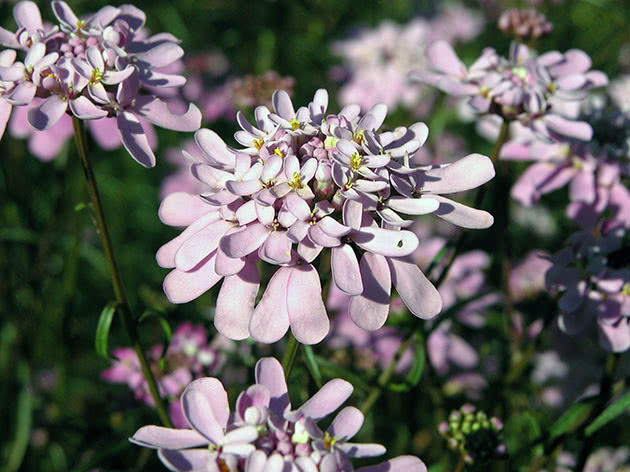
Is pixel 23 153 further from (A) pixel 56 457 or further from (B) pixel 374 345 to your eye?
(B) pixel 374 345

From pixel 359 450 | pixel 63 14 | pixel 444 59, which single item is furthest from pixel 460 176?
Answer: pixel 63 14

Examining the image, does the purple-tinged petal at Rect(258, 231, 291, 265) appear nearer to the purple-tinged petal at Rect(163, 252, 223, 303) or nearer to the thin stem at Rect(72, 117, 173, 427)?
the purple-tinged petal at Rect(163, 252, 223, 303)

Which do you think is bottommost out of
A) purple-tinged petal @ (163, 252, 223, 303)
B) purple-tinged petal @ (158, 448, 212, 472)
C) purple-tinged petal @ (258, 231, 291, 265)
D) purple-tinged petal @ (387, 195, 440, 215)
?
purple-tinged petal @ (158, 448, 212, 472)

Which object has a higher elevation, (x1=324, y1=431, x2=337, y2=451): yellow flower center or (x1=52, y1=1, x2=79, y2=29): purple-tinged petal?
(x1=52, y1=1, x2=79, y2=29): purple-tinged petal

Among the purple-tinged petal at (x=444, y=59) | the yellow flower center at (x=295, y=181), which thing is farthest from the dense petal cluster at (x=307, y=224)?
the purple-tinged petal at (x=444, y=59)

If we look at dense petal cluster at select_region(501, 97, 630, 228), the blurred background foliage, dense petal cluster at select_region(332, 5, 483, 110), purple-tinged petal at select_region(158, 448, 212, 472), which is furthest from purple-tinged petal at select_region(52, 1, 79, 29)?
dense petal cluster at select_region(332, 5, 483, 110)

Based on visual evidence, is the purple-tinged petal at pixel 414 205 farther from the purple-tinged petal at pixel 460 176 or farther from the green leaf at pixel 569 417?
the green leaf at pixel 569 417

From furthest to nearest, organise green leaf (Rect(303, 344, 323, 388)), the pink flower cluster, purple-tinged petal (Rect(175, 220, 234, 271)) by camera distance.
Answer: the pink flower cluster < green leaf (Rect(303, 344, 323, 388)) < purple-tinged petal (Rect(175, 220, 234, 271))
